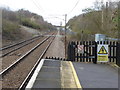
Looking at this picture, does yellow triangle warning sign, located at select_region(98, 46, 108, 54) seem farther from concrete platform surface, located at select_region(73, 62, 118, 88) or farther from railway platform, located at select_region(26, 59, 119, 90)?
railway platform, located at select_region(26, 59, 119, 90)

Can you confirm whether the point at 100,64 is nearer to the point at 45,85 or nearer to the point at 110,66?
the point at 110,66

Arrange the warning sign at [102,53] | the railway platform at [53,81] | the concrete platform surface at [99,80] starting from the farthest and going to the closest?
the warning sign at [102,53]
the concrete platform surface at [99,80]
the railway platform at [53,81]

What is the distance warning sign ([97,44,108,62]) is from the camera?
39.7 ft

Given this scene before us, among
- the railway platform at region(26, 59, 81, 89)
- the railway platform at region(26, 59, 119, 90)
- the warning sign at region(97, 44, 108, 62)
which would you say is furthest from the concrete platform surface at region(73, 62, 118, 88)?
the warning sign at region(97, 44, 108, 62)

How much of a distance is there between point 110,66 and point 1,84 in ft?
17.7

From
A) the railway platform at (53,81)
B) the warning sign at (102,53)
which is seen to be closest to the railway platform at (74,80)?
the railway platform at (53,81)

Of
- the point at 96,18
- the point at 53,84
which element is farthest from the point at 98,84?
the point at 96,18

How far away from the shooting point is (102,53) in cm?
1215

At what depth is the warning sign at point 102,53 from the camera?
1209 cm

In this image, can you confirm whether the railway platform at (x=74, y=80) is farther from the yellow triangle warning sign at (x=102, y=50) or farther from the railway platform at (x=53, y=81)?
the yellow triangle warning sign at (x=102, y=50)

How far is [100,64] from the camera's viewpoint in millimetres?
12172

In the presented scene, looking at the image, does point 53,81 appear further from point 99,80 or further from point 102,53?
point 102,53

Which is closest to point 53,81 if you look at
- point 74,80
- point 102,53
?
point 74,80

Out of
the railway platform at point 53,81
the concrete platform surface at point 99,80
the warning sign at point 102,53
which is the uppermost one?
the warning sign at point 102,53
